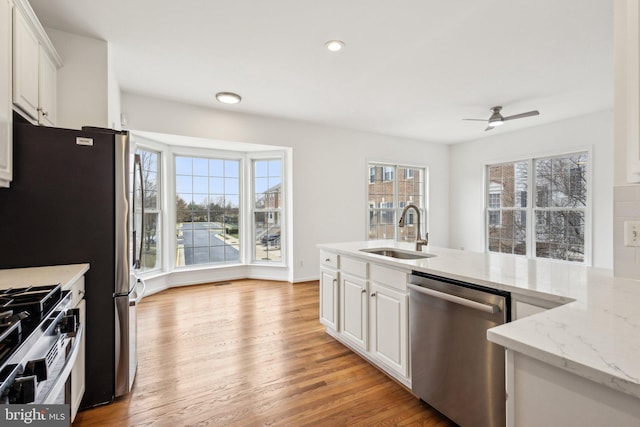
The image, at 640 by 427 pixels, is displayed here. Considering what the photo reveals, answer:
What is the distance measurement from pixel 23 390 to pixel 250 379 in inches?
59.6

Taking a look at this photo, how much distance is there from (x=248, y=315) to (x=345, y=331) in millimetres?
1381

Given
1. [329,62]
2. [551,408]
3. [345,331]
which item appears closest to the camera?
[551,408]

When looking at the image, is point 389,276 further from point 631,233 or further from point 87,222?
point 87,222

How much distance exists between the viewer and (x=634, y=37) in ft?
3.81

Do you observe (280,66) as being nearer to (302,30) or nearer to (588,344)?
(302,30)

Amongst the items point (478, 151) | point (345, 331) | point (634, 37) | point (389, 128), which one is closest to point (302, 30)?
point (634, 37)

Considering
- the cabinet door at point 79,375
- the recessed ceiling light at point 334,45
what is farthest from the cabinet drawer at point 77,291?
the recessed ceiling light at point 334,45

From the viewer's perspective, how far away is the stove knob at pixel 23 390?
0.84 meters

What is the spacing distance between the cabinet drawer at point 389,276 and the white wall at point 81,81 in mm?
2582

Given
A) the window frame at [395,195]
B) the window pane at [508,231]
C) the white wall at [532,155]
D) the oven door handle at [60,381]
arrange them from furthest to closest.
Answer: the window frame at [395,195] < the window pane at [508,231] < the white wall at [532,155] < the oven door handle at [60,381]

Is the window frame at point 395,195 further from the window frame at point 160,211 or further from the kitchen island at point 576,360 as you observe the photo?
the kitchen island at point 576,360

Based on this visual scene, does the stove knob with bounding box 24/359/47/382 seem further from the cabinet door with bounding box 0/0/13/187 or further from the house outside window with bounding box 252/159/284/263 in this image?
the house outside window with bounding box 252/159/284/263

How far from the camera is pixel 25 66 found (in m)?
1.83

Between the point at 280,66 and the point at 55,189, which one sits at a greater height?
the point at 280,66
